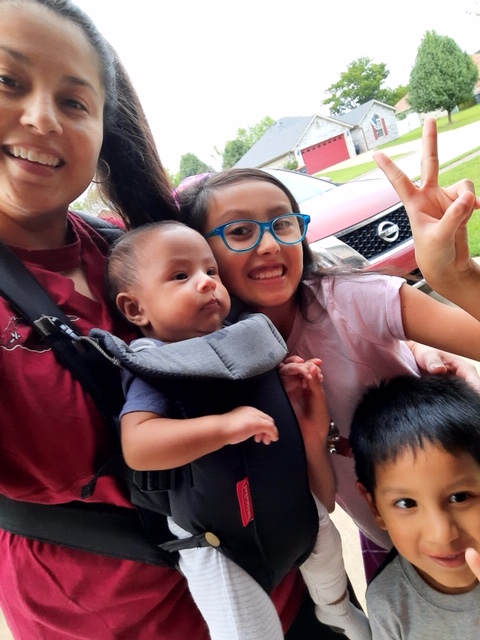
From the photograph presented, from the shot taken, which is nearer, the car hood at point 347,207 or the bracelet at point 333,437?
the bracelet at point 333,437

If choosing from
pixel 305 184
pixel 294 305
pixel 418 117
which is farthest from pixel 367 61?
pixel 294 305

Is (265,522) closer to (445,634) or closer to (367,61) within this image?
(445,634)

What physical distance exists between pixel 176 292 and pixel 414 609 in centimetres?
81

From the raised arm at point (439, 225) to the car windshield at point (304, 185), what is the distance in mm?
2686

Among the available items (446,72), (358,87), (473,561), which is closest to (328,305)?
(473,561)

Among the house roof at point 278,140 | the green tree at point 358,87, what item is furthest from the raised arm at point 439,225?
the green tree at point 358,87

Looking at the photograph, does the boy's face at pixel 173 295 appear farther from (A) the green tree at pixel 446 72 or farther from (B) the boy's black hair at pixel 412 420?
(A) the green tree at pixel 446 72

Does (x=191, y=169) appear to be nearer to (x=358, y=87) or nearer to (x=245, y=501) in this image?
(x=245, y=501)

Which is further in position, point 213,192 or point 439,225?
point 213,192

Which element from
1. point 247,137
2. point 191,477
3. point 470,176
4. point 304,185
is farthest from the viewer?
point 247,137

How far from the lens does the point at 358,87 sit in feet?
111

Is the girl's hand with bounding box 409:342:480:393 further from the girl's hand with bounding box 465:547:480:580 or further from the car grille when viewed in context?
the car grille

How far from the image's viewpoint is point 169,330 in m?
0.94

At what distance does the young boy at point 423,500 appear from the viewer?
90cm
